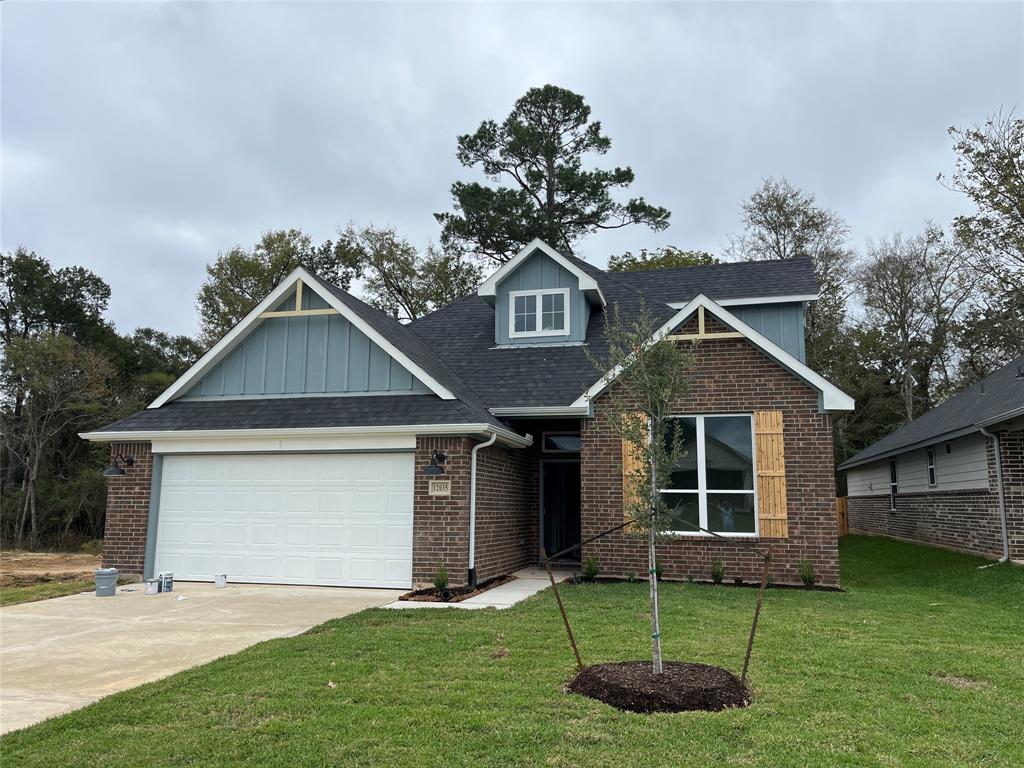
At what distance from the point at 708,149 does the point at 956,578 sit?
1236cm

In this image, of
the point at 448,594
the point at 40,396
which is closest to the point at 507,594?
the point at 448,594

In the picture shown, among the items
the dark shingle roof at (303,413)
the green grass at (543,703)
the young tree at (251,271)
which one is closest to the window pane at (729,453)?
the green grass at (543,703)

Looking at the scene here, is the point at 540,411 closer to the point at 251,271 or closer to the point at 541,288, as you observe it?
the point at 541,288

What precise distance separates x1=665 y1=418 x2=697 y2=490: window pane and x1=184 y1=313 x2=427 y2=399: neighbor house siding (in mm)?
4443

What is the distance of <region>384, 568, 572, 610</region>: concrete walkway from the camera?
9.24 metres

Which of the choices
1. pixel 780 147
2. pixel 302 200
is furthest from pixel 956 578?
pixel 302 200

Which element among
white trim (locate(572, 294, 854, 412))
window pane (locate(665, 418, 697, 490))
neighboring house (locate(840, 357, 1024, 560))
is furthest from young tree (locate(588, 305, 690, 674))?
neighboring house (locate(840, 357, 1024, 560))

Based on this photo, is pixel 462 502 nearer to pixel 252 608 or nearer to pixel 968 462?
pixel 252 608

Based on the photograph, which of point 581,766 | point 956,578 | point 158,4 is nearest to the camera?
point 581,766

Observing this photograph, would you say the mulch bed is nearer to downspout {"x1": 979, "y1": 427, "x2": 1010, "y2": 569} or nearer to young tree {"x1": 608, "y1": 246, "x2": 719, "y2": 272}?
downspout {"x1": 979, "y1": 427, "x2": 1010, "y2": 569}

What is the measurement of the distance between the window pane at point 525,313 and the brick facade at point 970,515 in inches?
377

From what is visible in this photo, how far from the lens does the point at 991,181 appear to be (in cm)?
2162

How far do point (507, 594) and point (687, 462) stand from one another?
366 cm

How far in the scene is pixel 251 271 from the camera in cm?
3359
